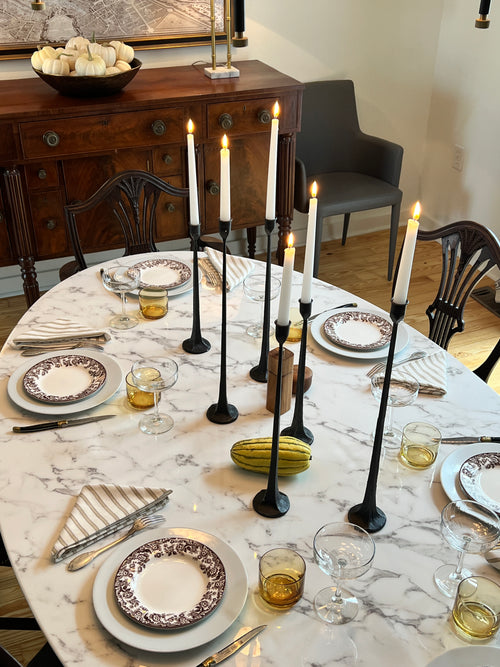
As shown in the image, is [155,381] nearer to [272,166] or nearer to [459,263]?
[272,166]

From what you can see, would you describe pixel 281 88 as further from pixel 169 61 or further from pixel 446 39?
pixel 446 39

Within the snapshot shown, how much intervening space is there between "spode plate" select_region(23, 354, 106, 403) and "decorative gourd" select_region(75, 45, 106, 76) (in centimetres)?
147

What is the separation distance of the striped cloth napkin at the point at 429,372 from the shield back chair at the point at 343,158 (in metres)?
1.78

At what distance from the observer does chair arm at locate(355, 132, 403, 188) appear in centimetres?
353

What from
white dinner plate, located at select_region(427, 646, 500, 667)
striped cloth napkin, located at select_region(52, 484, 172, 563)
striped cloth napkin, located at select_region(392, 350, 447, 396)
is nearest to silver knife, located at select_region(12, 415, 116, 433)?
striped cloth napkin, located at select_region(52, 484, 172, 563)

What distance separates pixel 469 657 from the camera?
1.02 m

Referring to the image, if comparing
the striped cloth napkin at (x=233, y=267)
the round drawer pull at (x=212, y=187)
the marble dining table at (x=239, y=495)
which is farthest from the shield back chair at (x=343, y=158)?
the marble dining table at (x=239, y=495)

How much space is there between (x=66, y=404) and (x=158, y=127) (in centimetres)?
164

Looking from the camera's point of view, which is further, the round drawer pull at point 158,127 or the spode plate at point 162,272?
the round drawer pull at point 158,127

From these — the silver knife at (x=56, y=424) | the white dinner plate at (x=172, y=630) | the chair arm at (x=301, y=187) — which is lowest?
the chair arm at (x=301, y=187)

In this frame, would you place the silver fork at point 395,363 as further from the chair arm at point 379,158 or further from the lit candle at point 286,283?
the chair arm at point 379,158

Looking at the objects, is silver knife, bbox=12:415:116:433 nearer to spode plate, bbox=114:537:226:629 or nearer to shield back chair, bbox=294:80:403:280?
spode plate, bbox=114:537:226:629

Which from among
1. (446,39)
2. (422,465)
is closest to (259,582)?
(422,465)

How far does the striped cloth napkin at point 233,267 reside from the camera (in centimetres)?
206
